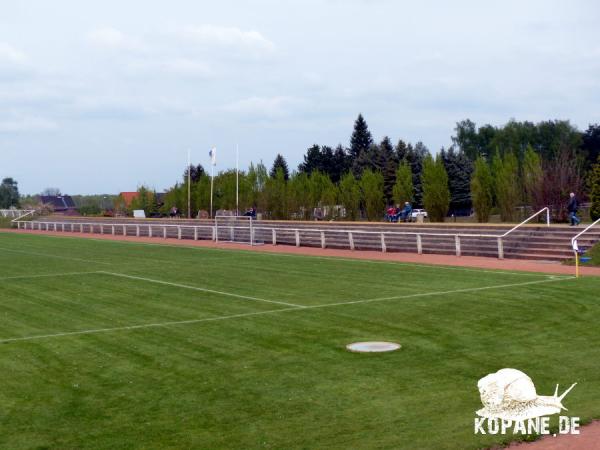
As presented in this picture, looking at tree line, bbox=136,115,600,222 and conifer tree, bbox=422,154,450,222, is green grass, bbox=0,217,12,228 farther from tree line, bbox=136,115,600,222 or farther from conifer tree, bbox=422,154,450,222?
conifer tree, bbox=422,154,450,222

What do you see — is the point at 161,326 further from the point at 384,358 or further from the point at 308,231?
the point at 308,231

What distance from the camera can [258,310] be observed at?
53.0 ft

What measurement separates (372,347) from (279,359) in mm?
1582

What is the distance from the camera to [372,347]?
478 inches

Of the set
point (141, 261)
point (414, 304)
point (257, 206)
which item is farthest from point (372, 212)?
point (414, 304)

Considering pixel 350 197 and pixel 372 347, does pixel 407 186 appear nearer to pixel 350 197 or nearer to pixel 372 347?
pixel 350 197

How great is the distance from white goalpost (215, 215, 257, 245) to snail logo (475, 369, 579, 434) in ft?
106

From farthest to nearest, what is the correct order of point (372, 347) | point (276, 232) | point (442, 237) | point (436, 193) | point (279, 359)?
point (436, 193)
point (276, 232)
point (442, 237)
point (372, 347)
point (279, 359)

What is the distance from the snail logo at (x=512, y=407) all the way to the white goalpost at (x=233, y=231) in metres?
32.4

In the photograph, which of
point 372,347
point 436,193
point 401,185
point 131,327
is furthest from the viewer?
point 401,185

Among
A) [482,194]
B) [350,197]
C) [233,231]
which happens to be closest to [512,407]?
[233,231]

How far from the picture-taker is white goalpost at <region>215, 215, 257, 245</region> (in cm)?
4212

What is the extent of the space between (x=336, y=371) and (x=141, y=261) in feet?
65.0

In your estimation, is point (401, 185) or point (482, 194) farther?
point (401, 185)
